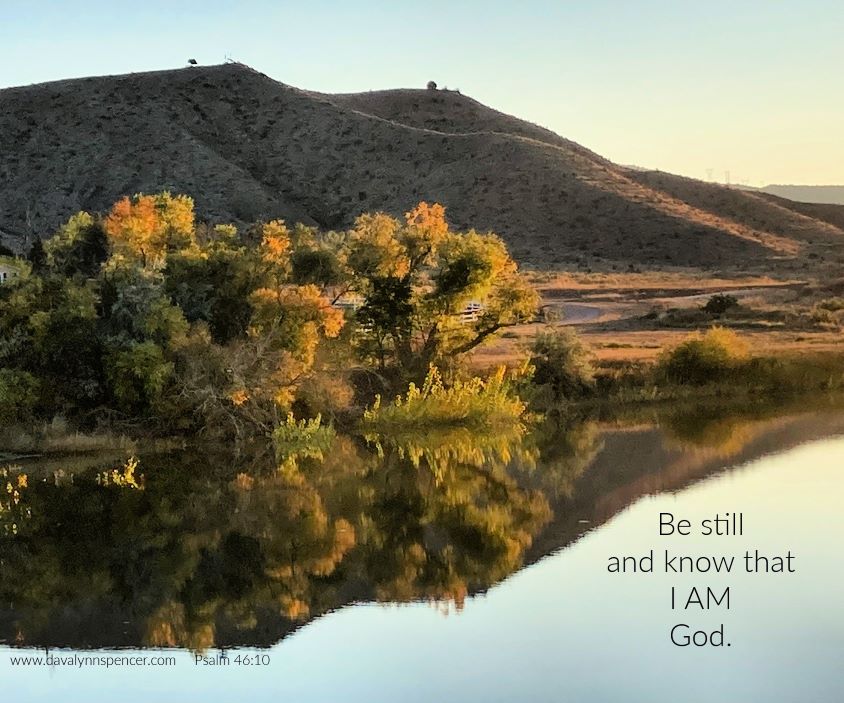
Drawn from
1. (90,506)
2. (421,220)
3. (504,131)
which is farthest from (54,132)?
(90,506)

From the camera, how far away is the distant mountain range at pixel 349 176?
78.0m

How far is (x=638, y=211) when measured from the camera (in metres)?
81.2

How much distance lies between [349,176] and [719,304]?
47.7 metres

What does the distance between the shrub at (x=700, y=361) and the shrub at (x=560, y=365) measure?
8.99 feet

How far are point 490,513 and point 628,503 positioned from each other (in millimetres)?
2275

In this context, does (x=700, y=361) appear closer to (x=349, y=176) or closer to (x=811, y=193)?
(x=349, y=176)

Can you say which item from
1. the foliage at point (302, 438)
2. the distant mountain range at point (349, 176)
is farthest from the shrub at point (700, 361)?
the distant mountain range at point (349, 176)

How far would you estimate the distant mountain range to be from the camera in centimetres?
7800

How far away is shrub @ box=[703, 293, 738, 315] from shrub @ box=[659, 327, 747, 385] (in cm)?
1201

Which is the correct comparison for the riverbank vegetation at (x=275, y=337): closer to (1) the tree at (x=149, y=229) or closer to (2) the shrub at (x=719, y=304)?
(1) the tree at (x=149, y=229)

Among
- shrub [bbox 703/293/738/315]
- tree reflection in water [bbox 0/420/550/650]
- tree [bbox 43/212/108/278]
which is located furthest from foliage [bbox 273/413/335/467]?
shrub [bbox 703/293/738/315]

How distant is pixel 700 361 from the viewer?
34938mm

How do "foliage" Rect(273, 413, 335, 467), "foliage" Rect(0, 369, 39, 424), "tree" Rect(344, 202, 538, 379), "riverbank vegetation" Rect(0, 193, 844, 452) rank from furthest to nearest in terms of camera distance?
"tree" Rect(344, 202, 538, 379), "riverbank vegetation" Rect(0, 193, 844, 452), "foliage" Rect(0, 369, 39, 424), "foliage" Rect(273, 413, 335, 467)

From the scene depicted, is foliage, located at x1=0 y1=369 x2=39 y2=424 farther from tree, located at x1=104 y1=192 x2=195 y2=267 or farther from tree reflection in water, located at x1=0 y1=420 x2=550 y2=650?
tree, located at x1=104 y1=192 x2=195 y2=267
